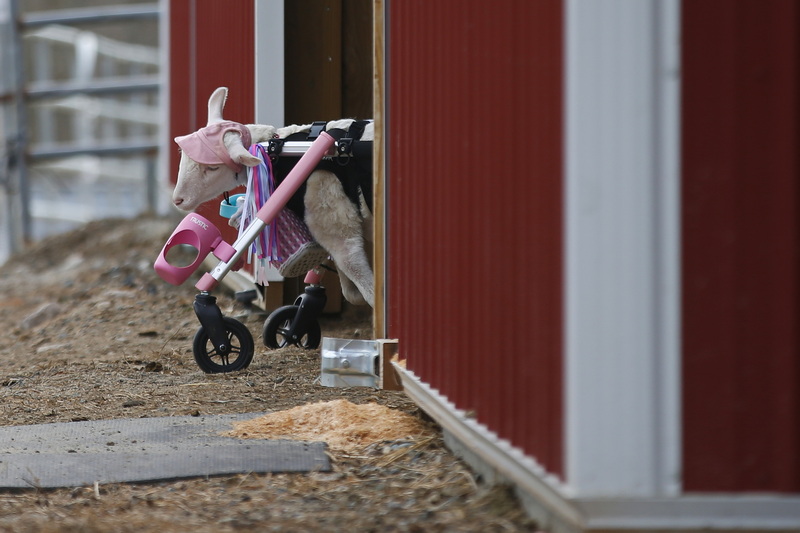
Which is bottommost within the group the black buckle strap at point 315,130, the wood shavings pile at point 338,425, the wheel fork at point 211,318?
the wood shavings pile at point 338,425

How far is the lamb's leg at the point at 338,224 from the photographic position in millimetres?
5773

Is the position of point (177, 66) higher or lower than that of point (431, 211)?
higher

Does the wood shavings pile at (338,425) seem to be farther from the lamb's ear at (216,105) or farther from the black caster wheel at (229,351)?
the lamb's ear at (216,105)

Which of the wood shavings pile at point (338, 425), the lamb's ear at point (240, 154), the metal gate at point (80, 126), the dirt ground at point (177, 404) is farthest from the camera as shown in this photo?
the metal gate at point (80, 126)

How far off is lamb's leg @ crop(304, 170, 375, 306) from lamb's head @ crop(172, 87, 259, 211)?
1.07 ft

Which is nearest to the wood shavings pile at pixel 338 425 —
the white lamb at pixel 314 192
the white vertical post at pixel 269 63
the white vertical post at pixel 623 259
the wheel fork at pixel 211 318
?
the white lamb at pixel 314 192

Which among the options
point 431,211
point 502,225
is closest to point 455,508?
point 502,225

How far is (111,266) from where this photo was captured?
10656 millimetres

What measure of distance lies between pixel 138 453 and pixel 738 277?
238cm

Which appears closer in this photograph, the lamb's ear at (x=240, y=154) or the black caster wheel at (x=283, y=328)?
the lamb's ear at (x=240, y=154)

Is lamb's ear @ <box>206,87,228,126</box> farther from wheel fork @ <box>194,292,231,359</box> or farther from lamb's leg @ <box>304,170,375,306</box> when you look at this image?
wheel fork @ <box>194,292,231,359</box>

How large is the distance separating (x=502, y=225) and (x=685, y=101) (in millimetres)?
771

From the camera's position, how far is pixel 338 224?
19.0 feet

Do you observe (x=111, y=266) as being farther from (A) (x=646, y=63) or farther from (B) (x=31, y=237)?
(A) (x=646, y=63)
